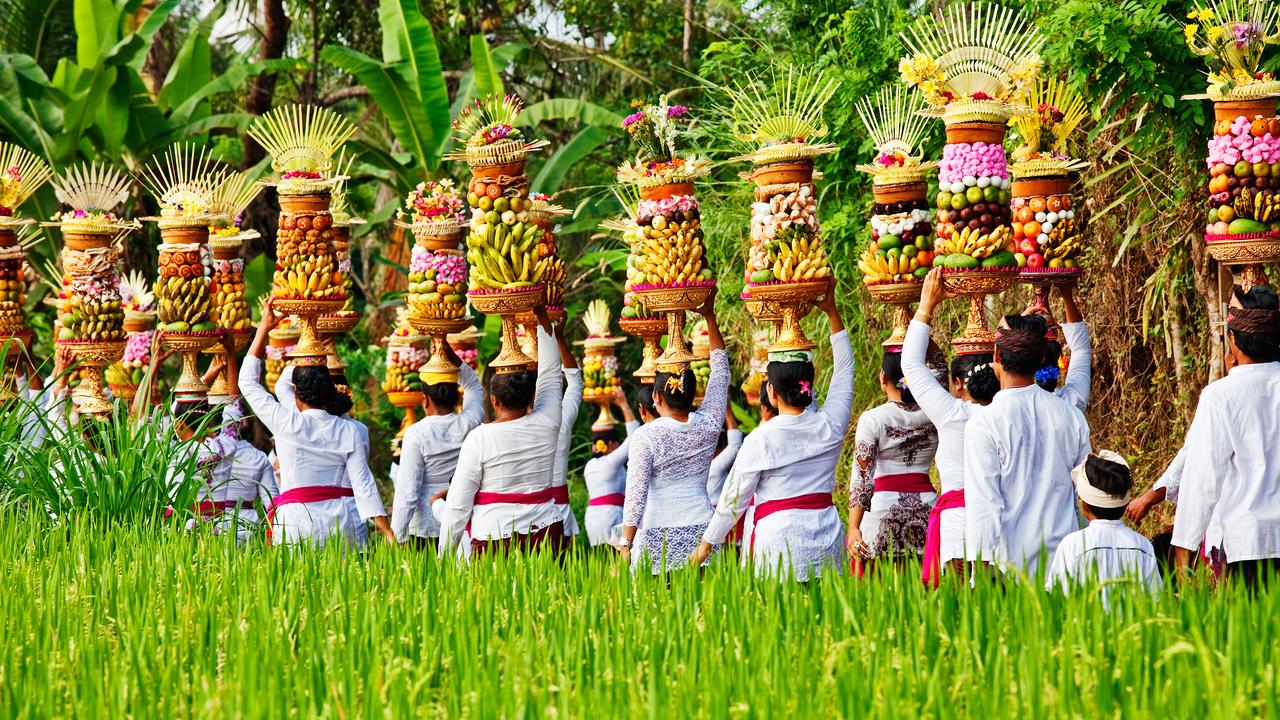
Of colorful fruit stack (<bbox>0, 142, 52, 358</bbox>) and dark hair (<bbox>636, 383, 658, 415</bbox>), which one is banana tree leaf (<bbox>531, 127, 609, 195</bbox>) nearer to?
colorful fruit stack (<bbox>0, 142, 52, 358</bbox>)

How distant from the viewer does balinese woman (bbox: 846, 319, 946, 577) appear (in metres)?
5.24

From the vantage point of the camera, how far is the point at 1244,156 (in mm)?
4414

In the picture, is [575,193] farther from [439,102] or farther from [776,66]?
[776,66]

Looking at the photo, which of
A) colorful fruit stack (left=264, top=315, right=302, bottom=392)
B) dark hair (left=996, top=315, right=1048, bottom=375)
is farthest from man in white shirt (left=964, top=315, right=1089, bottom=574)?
colorful fruit stack (left=264, top=315, right=302, bottom=392)

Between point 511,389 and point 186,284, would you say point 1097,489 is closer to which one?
point 511,389

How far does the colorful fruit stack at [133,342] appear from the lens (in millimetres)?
7188

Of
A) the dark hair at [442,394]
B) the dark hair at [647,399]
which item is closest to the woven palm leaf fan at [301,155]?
the dark hair at [442,394]

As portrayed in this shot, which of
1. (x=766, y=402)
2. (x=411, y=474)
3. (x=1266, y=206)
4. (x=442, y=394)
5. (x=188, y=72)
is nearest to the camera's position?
(x=1266, y=206)

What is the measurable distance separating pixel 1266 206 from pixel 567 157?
6616 mm

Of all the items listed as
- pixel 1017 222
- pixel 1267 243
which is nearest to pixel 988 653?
pixel 1267 243

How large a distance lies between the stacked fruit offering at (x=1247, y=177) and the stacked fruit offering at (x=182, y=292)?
4.48 m

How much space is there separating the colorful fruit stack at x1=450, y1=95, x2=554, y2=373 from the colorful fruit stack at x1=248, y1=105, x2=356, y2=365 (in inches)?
42.2

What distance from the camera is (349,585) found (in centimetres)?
386

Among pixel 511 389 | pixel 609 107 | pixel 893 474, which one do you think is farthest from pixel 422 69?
pixel 893 474
